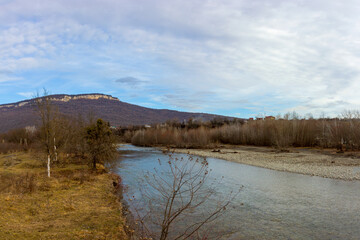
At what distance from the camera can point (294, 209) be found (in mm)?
9578

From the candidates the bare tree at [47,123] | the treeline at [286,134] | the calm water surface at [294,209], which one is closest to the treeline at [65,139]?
the bare tree at [47,123]

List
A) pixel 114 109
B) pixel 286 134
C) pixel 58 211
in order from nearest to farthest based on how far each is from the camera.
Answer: pixel 58 211
pixel 286 134
pixel 114 109

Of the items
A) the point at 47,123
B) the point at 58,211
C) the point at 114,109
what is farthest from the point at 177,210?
the point at 114,109

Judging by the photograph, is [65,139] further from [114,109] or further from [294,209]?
[114,109]

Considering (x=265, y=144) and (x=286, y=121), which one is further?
(x=265, y=144)

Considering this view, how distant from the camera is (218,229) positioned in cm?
757

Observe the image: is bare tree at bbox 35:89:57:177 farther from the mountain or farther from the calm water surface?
the mountain

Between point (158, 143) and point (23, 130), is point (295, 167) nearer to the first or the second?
point (158, 143)

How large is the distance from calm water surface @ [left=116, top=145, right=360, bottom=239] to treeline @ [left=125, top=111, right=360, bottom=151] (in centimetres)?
1639

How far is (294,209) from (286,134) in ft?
86.8

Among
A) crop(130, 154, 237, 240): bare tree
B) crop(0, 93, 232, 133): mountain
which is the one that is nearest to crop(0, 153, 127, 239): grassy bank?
crop(130, 154, 237, 240): bare tree

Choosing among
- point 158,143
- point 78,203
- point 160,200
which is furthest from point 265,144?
point 78,203

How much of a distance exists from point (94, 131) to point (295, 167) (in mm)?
15781

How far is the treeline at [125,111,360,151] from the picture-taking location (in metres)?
28.1
